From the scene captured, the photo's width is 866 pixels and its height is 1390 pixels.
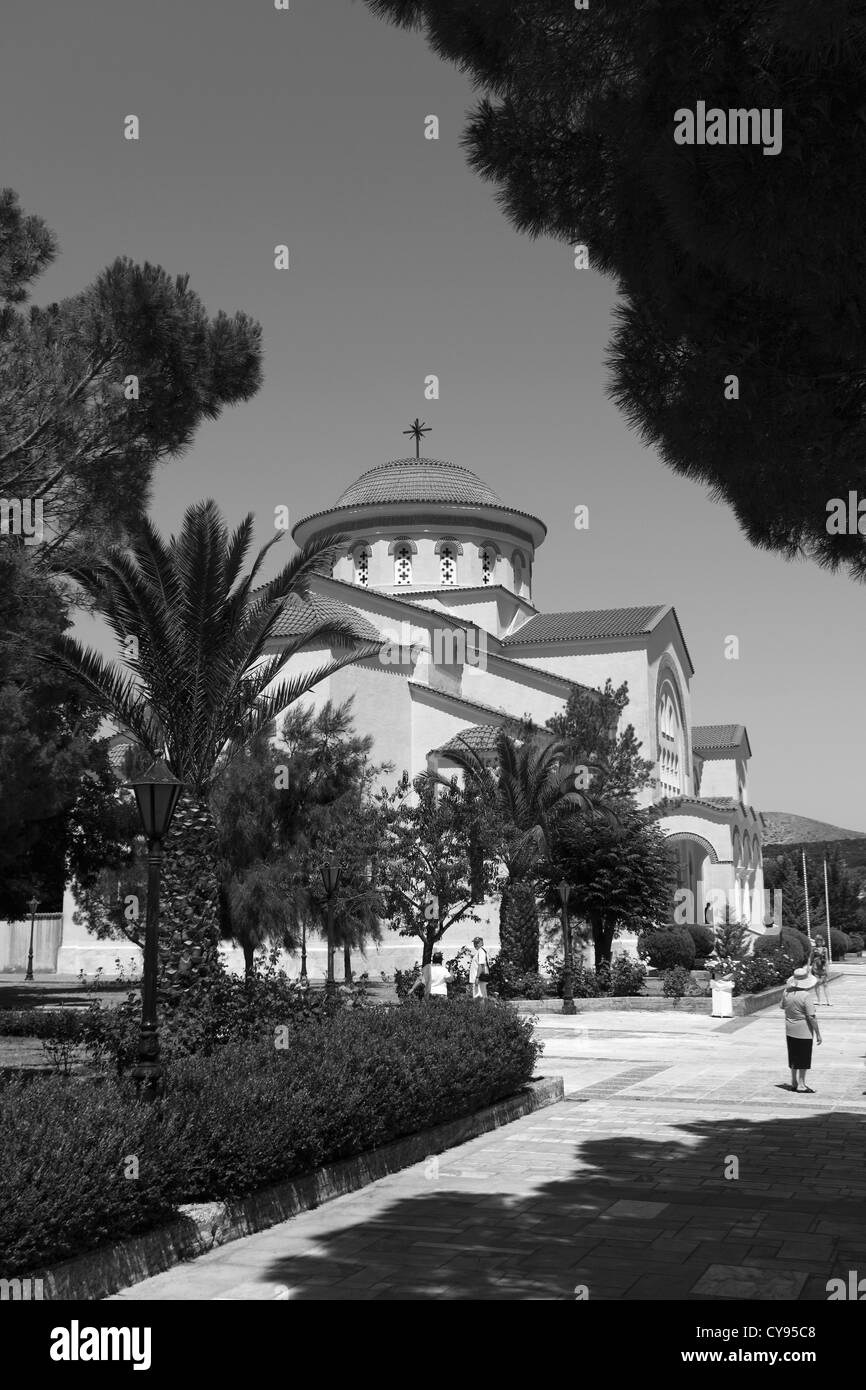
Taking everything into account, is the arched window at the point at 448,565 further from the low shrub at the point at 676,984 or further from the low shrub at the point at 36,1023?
the low shrub at the point at 36,1023

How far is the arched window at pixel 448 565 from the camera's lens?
37.3 metres

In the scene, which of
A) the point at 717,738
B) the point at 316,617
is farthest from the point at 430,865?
the point at 717,738

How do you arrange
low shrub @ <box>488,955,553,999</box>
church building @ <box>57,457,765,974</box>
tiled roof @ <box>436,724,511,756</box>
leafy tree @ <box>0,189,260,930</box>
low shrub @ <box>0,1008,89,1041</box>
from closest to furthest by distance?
leafy tree @ <box>0,189,260,930</box>
low shrub @ <box>0,1008,89,1041</box>
low shrub @ <box>488,955,553,999</box>
tiled roof @ <box>436,724,511,756</box>
church building @ <box>57,457,765,974</box>

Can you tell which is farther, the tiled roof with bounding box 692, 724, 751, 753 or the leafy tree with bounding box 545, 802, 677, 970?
the tiled roof with bounding box 692, 724, 751, 753

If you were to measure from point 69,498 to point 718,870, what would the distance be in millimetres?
30767

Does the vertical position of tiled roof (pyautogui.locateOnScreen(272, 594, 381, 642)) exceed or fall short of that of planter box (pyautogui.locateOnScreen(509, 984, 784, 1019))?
it exceeds it

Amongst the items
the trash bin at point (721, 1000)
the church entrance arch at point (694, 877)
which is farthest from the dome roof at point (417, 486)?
the trash bin at point (721, 1000)

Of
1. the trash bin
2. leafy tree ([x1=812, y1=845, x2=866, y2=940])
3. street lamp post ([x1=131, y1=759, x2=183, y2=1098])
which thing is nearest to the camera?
street lamp post ([x1=131, y1=759, x2=183, y2=1098])

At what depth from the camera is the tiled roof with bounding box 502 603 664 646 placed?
1435 inches

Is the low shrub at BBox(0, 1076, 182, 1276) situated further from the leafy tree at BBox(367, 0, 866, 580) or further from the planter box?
the planter box

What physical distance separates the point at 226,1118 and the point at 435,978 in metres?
17.7

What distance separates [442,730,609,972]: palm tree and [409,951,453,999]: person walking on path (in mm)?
1360

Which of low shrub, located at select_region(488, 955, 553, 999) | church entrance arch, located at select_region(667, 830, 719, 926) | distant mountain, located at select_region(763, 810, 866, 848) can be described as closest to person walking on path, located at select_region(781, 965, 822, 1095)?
low shrub, located at select_region(488, 955, 553, 999)

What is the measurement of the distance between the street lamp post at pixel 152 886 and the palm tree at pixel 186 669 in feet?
12.3
